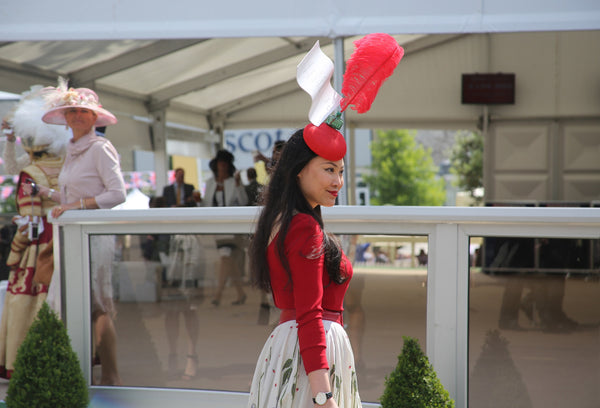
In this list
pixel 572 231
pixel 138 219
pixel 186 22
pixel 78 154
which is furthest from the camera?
pixel 186 22

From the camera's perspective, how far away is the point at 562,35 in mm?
8969

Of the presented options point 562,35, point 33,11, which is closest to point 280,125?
point 562,35

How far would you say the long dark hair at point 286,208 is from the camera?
5.53ft

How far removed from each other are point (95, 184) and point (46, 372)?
1015 mm

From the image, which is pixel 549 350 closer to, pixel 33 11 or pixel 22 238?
pixel 22 238

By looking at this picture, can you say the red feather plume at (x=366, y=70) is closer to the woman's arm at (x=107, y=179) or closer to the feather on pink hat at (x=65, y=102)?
the woman's arm at (x=107, y=179)

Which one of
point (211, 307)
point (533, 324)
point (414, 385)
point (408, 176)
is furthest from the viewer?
point (408, 176)

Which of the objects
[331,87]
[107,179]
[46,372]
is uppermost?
[331,87]

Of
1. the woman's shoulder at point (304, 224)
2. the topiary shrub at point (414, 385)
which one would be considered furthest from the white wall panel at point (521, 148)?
the woman's shoulder at point (304, 224)

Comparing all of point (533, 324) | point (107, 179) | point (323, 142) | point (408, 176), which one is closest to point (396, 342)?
point (533, 324)

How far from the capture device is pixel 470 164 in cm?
1106

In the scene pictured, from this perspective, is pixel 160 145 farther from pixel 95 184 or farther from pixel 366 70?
pixel 366 70

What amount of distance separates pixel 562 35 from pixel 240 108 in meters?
4.71

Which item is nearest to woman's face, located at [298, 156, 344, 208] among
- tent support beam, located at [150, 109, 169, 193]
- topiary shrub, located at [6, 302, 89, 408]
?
topiary shrub, located at [6, 302, 89, 408]
